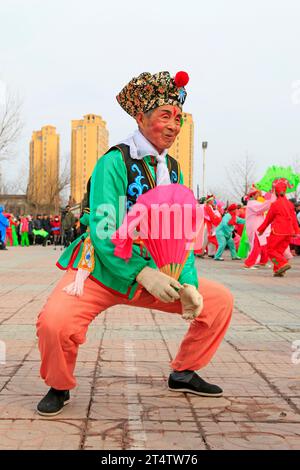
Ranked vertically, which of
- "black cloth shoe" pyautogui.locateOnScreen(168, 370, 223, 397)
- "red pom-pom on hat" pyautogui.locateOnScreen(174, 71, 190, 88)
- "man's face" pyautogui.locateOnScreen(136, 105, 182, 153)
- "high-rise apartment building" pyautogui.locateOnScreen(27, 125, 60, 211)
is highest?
"high-rise apartment building" pyautogui.locateOnScreen(27, 125, 60, 211)

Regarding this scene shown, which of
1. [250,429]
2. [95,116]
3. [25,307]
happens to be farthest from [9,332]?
[95,116]

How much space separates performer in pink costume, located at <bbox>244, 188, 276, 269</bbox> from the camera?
54.5 ft

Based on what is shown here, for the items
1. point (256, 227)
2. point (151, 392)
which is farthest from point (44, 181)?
point (151, 392)

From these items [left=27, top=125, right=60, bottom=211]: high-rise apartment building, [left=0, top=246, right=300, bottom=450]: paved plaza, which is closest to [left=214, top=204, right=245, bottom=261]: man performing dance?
[left=0, top=246, right=300, bottom=450]: paved plaza

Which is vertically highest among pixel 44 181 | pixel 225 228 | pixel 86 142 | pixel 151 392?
pixel 86 142

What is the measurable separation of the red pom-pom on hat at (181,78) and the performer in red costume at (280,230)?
10.3m

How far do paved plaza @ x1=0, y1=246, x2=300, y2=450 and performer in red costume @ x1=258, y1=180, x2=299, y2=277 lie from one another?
6.65 m

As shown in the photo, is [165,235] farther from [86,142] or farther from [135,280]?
[86,142]

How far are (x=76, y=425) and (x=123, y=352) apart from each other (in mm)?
1846

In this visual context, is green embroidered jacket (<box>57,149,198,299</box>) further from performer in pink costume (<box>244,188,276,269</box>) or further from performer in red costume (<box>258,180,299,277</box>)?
performer in pink costume (<box>244,188,276,269</box>)

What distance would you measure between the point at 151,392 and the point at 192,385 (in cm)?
27

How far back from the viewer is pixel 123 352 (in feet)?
16.9

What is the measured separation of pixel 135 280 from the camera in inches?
136
